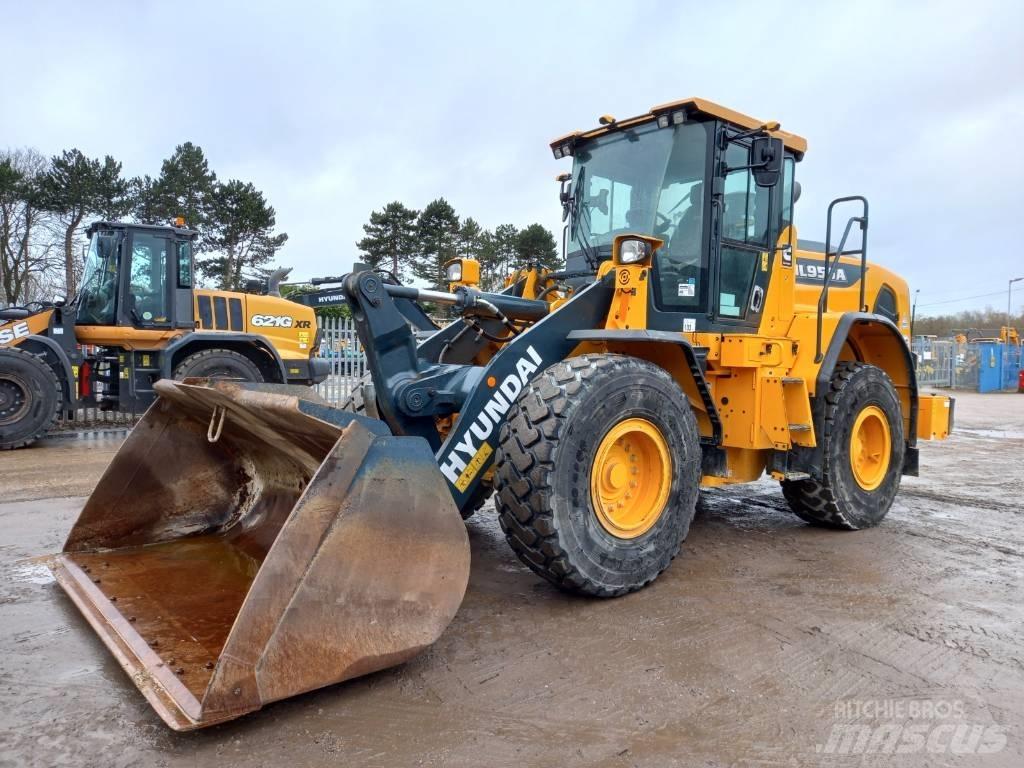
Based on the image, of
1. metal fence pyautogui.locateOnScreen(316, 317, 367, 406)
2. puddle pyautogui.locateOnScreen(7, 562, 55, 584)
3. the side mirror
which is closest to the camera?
puddle pyautogui.locateOnScreen(7, 562, 55, 584)

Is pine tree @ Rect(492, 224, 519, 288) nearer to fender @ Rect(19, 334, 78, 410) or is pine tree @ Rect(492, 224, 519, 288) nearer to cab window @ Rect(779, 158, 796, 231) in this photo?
fender @ Rect(19, 334, 78, 410)

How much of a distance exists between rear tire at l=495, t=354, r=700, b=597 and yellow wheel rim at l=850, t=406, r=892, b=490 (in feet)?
6.81

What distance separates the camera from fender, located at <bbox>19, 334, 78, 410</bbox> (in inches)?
358

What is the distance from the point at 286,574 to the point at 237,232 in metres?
31.6

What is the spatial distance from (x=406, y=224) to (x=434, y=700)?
103 feet

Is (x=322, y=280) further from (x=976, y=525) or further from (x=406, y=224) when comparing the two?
(x=406, y=224)

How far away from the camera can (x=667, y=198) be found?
14.5 ft

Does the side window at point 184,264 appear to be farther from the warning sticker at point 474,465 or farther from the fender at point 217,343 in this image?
the warning sticker at point 474,465

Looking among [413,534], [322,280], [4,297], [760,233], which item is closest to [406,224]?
[4,297]

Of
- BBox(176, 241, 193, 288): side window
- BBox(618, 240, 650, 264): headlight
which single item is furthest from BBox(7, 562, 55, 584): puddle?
BBox(176, 241, 193, 288): side window

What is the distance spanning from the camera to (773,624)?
3.33 m

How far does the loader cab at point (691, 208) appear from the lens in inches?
171

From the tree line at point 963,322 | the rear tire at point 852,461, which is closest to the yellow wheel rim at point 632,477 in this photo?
A: the rear tire at point 852,461

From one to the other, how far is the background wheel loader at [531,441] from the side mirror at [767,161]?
13 mm
